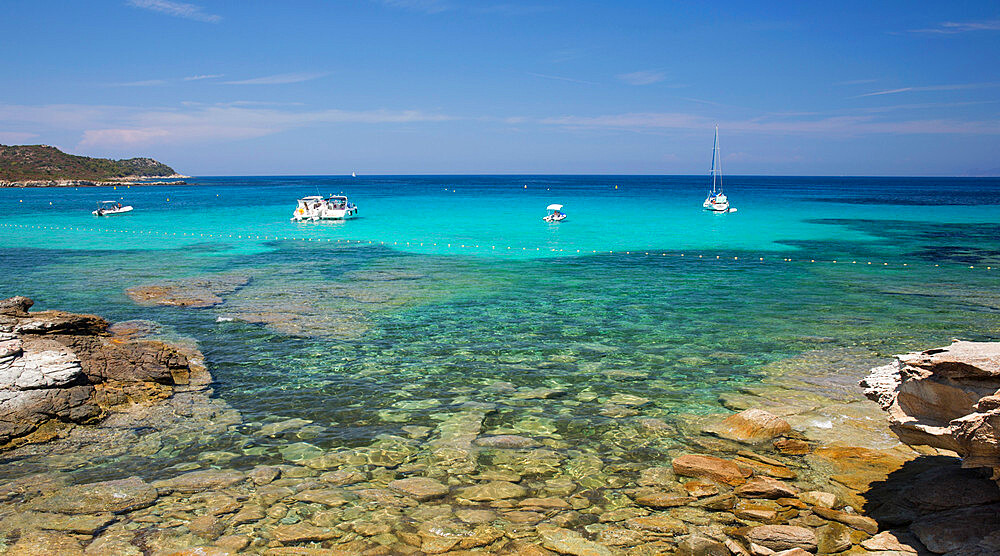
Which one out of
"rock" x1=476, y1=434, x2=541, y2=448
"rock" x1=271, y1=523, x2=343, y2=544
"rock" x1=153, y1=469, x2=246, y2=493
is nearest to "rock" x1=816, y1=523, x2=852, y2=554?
"rock" x1=476, y1=434, x2=541, y2=448

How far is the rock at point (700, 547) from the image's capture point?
6844 mm

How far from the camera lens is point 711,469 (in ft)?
28.2

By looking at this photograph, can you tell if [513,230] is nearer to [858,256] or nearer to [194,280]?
[858,256]

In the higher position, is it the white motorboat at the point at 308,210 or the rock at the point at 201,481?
the white motorboat at the point at 308,210

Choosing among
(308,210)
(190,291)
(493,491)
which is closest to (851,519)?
(493,491)

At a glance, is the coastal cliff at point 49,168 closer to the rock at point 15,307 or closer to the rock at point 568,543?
the rock at point 15,307

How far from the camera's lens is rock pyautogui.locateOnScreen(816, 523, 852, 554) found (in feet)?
22.4

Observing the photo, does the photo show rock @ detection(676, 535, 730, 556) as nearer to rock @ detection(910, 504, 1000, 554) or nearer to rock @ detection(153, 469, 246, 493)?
rock @ detection(910, 504, 1000, 554)

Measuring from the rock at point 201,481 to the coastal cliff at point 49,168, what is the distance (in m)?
149

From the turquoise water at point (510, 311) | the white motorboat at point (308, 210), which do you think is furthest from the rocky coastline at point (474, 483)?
the white motorboat at point (308, 210)

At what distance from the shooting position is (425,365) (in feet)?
45.2

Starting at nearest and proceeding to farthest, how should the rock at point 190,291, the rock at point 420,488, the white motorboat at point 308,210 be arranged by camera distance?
the rock at point 420,488, the rock at point 190,291, the white motorboat at point 308,210

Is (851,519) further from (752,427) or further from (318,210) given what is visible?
(318,210)

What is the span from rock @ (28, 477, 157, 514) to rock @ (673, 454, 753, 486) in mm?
6685
